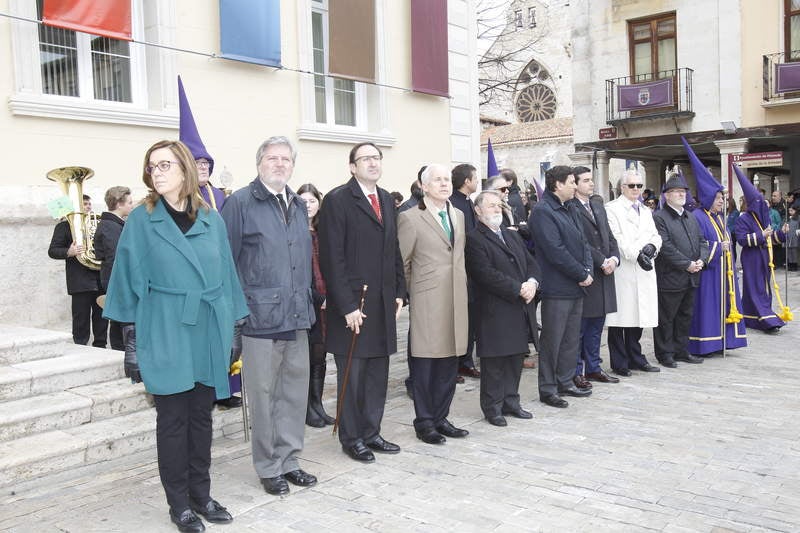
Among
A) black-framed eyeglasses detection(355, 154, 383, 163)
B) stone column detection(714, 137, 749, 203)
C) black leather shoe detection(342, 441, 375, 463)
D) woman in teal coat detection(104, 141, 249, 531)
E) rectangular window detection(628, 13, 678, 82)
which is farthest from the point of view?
rectangular window detection(628, 13, 678, 82)

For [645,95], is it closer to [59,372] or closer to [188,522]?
[59,372]

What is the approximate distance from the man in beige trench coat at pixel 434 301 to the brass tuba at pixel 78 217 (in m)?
3.05

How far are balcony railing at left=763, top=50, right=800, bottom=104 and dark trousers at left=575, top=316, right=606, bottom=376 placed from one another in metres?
15.4

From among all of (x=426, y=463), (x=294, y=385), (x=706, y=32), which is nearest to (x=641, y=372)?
(x=426, y=463)

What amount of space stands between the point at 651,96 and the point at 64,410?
19.8 meters

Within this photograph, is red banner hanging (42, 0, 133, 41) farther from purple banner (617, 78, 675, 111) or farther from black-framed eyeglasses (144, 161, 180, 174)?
purple banner (617, 78, 675, 111)

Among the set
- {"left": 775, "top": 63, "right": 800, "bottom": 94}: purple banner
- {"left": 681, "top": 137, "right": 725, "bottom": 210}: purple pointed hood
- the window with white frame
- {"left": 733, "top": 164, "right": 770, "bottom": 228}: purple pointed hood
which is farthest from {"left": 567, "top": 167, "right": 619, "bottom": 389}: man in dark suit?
{"left": 775, "top": 63, "right": 800, "bottom": 94}: purple banner

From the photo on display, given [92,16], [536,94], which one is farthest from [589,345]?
[536,94]

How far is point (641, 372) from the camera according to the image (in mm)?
7621

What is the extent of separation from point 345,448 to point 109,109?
15.9 ft

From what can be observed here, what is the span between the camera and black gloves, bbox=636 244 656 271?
289 inches

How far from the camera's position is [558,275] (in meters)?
6.41

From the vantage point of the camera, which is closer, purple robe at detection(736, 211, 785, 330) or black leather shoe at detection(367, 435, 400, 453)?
black leather shoe at detection(367, 435, 400, 453)

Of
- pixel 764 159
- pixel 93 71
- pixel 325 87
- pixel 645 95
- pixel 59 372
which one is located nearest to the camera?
pixel 59 372
